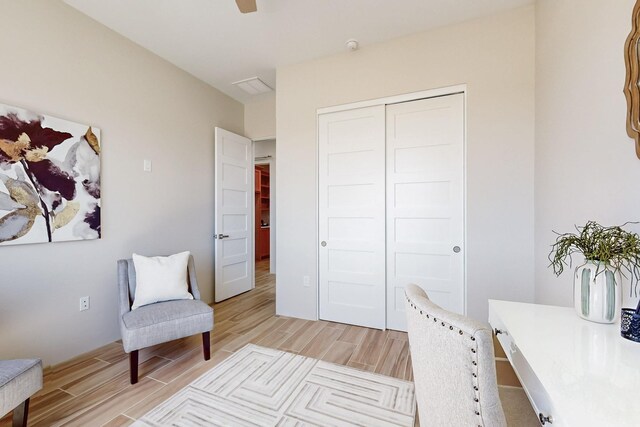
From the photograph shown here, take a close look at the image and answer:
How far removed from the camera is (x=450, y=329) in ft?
2.23

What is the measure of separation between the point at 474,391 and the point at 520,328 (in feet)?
1.76

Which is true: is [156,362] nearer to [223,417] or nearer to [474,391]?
[223,417]

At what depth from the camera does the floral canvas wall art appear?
5.92 ft

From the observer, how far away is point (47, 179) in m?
2.00

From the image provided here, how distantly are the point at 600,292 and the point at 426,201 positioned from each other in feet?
5.18

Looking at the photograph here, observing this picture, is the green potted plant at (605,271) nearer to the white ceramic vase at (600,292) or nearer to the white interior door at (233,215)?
the white ceramic vase at (600,292)

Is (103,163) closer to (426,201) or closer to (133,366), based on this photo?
(133,366)

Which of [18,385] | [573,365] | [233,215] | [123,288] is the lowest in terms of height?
[18,385]

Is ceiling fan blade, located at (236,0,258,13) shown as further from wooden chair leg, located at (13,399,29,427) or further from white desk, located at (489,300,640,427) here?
wooden chair leg, located at (13,399,29,427)

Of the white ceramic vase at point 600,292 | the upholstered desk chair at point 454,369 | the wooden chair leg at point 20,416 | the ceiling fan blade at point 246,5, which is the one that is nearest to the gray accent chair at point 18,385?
the wooden chair leg at point 20,416

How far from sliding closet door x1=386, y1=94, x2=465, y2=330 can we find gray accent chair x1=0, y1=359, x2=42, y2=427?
8.23ft

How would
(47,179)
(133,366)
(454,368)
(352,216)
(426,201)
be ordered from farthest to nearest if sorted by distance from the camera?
(352,216) → (426,201) → (47,179) → (133,366) → (454,368)

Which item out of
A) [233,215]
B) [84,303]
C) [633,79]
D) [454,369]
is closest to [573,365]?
[454,369]

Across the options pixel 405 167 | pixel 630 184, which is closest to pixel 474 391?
pixel 630 184
